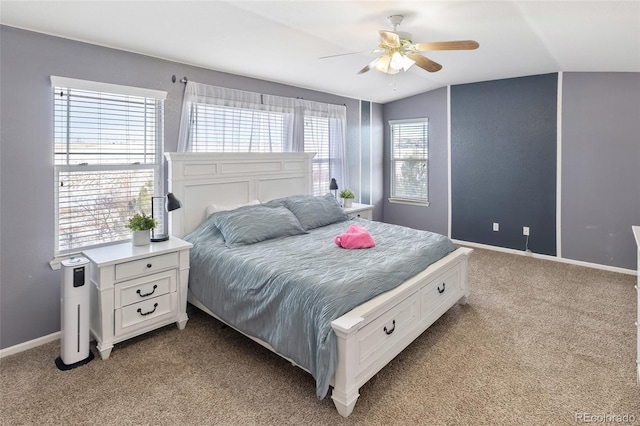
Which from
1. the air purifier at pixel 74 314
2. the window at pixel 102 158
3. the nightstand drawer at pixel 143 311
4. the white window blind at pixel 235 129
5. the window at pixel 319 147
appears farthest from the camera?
the window at pixel 319 147

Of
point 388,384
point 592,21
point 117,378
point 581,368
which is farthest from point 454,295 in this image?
point 117,378

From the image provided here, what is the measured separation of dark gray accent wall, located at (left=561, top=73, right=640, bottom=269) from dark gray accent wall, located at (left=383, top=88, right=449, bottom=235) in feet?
5.11

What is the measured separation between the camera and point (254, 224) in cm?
316

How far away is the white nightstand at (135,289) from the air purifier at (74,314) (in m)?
0.09

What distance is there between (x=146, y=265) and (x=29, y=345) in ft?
3.33

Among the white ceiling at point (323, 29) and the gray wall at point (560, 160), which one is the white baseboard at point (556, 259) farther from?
the white ceiling at point (323, 29)

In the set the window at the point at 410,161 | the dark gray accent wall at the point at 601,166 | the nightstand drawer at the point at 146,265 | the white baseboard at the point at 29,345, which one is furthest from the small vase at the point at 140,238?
the dark gray accent wall at the point at 601,166

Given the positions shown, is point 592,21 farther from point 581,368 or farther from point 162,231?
point 162,231

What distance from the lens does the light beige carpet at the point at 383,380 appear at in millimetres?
1954

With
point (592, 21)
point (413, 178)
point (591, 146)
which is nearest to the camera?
point (592, 21)

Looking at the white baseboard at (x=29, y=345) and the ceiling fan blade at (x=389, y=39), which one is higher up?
the ceiling fan blade at (x=389, y=39)

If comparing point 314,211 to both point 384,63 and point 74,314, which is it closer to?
point 384,63

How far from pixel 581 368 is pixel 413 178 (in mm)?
3981

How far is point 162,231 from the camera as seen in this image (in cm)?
340
